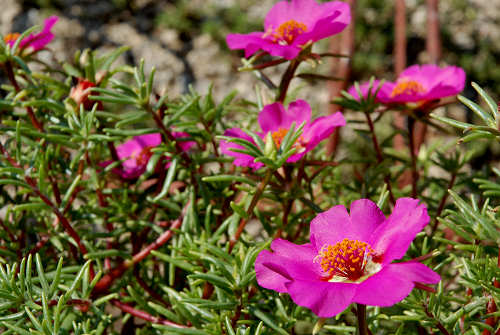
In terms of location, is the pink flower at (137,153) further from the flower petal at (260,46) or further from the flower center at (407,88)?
the flower center at (407,88)

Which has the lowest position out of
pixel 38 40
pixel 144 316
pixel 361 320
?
pixel 144 316

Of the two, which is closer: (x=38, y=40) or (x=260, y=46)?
(x=260, y=46)

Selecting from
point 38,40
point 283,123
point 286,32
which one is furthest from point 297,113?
point 38,40

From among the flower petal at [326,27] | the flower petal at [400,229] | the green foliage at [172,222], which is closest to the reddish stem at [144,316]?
the green foliage at [172,222]

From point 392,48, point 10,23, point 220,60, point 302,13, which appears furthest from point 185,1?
point 302,13

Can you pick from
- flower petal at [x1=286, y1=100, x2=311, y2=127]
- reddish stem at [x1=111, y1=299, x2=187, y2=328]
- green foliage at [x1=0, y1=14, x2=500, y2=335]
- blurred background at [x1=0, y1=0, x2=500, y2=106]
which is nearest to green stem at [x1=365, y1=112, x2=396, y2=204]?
green foliage at [x1=0, y1=14, x2=500, y2=335]

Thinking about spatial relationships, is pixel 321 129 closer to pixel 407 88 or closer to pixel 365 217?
pixel 365 217

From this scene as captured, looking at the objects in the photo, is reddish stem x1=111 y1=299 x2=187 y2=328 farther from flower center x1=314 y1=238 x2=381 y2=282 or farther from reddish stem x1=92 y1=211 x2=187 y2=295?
flower center x1=314 y1=238 x2=381 y2=282
